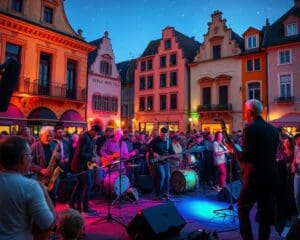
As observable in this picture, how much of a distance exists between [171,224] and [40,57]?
18935 mm

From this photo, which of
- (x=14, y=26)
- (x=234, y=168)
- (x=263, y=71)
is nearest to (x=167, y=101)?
(x=263, y=71)

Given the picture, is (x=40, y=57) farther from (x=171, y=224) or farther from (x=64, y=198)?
(x=171, y=224)

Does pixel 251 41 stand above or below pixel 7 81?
above

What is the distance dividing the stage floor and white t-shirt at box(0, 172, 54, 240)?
2791 millimetres

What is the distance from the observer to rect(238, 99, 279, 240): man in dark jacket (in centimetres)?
370

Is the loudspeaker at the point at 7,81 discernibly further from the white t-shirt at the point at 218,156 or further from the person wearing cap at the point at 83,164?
the white t-shirt at the point at 218,156

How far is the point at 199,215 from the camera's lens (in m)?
6.66

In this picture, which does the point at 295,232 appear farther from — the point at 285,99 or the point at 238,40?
the point at 238,40

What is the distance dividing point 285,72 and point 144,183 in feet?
70.2

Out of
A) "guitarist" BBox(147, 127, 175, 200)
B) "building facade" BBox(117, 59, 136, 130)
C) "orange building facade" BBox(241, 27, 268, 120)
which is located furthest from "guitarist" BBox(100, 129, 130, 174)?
"building facade" BBox(117, 59, 136, 130)

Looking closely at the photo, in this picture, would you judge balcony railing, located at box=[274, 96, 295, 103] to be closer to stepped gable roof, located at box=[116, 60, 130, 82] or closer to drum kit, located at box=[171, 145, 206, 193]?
drum kit, located at box=[171, 145, 206, 193]

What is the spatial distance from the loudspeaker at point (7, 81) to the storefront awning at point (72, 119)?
17.6m

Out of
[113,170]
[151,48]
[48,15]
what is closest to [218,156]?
[113,170]

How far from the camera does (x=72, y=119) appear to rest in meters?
21.7
